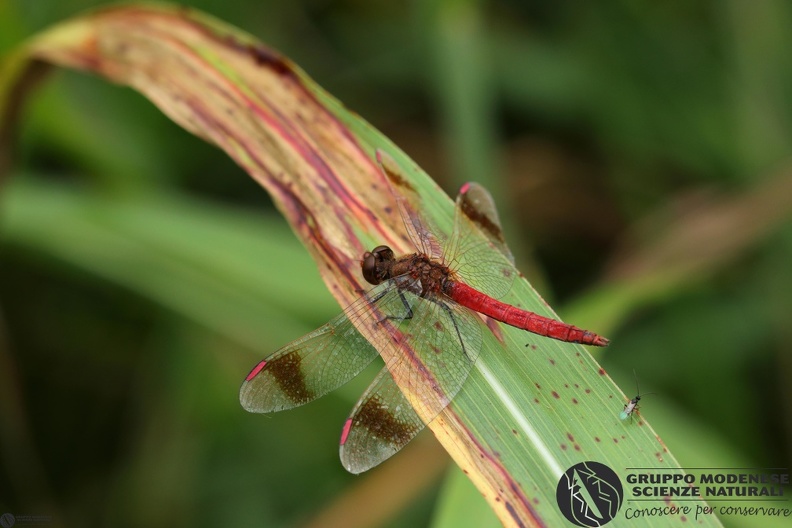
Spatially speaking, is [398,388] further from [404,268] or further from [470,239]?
[470,239]

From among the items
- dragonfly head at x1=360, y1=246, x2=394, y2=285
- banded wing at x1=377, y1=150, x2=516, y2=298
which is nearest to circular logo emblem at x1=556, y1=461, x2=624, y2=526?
banded wing at x1=377, y1=150, x2=516, y2=298

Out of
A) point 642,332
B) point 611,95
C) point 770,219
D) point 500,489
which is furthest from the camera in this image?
point 611,95

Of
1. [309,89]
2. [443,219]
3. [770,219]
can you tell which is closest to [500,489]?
[443,219]

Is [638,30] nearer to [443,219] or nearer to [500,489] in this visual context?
[443,219]

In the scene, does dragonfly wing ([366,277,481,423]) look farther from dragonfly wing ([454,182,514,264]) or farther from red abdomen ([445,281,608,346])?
dragonfly wing ([454,182,514,264])

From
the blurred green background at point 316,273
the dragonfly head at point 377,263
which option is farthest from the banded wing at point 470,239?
the blurred green background at point 316,273

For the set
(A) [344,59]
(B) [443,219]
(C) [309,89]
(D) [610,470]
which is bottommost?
(D) [610,470]
